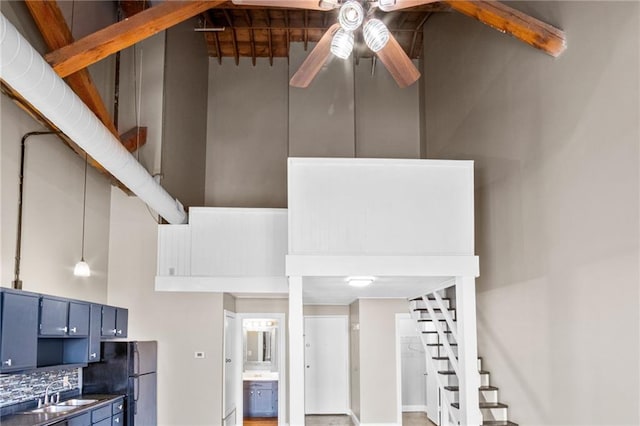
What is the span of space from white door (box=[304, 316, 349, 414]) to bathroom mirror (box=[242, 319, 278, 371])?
736 mm

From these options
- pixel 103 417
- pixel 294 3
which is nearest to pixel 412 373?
pixel 103 417

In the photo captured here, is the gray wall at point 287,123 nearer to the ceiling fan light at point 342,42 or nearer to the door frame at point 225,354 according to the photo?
the door frame at point 225,354

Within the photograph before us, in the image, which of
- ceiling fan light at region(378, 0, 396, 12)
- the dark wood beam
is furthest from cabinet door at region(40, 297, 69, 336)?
ceiling fan light at region(378, 0, 396, 12)

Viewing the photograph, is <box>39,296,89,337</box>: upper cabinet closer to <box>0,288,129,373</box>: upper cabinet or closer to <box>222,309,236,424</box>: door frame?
<box>0,288,129,373</box>: upper cabinet

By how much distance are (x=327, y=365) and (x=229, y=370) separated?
264 centimetres

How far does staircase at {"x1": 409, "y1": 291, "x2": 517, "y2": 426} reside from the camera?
6.46m

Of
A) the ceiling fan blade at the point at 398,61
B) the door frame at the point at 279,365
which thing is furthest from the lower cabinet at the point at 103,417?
the ceiling fan blade at the point at 398,61

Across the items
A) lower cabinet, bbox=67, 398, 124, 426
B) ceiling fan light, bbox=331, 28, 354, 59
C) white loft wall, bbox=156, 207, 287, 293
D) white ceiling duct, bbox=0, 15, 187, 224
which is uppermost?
ceiling fan light, bbox=331, 28, 354, 59

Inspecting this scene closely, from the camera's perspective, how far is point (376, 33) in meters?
4.18

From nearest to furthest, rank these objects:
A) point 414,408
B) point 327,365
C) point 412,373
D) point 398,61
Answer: point 398,61
point 327,365
point 414,408
point 412,373

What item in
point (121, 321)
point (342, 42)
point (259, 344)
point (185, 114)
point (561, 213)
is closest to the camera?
point (342, 42)

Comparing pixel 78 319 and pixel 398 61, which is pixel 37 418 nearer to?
pixel 78 319

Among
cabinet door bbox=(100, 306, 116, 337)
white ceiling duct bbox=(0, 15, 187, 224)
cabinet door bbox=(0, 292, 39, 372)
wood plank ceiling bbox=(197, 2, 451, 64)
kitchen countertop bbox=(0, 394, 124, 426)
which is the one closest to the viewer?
white ceiling duct bbox=(0, 15, 187, 224)

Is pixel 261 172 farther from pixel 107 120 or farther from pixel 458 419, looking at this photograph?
pixel 458 419
